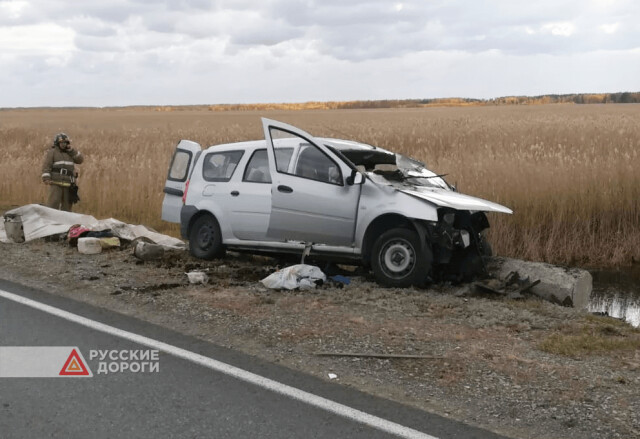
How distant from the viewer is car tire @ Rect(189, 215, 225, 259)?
1084cm

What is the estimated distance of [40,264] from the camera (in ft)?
35.9

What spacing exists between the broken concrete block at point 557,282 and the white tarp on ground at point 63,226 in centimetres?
528

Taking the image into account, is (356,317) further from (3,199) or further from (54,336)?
(3,199)

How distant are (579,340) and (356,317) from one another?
2157 mm

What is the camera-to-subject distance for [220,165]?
10969mm

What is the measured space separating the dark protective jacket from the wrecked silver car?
4.52 meters

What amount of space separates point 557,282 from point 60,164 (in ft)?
31.1

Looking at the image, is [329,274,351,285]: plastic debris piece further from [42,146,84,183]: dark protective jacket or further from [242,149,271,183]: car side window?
[42,146,84,183]: dark protective jacket

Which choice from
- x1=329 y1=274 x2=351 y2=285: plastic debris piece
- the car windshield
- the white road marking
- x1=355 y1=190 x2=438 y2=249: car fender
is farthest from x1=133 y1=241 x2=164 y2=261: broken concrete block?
x1=355 y1=190 x2=438 y2=249: car fender

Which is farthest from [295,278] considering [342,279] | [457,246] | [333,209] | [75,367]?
[75,367]

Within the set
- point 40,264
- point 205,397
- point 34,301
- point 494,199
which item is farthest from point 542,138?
point 205,397

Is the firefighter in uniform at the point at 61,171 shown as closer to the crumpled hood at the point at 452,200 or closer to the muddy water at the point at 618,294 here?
the crumpled hood at the point at 452,200

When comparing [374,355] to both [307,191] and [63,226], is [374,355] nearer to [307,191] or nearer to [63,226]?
[307,191]

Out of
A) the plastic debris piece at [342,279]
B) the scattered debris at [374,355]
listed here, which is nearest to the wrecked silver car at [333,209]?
the plastic debris piece at [342,279]
